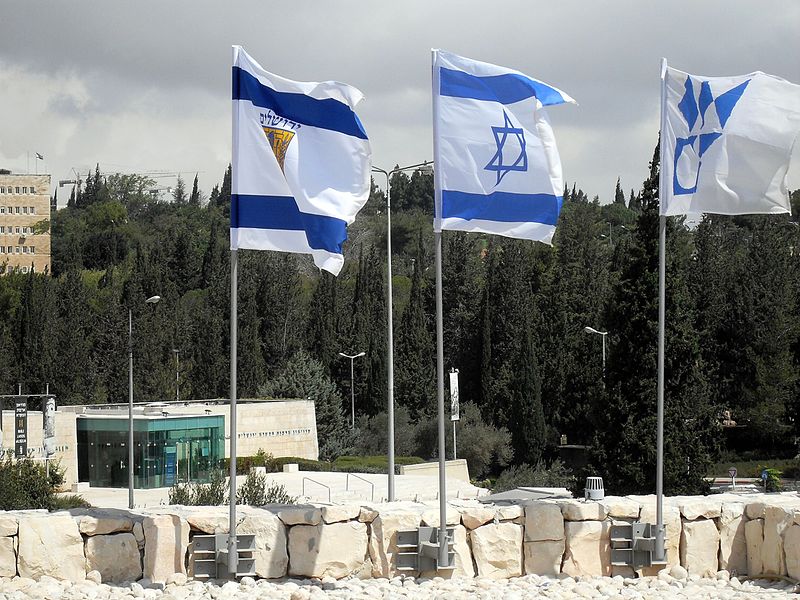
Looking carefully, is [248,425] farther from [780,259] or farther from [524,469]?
[780,259]

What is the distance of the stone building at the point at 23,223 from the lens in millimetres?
126250

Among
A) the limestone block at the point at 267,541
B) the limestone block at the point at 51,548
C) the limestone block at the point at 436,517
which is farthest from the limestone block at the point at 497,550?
the limestone block at the point at 51,548

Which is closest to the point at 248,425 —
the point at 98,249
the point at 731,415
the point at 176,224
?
the point at 731,415

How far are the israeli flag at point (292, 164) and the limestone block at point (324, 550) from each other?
3139 mm

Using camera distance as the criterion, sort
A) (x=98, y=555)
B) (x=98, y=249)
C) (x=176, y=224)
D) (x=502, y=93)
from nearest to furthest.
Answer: (x=98, y=555)
(x=502, y=93)
(x=98, y=249)
(x=176, y=224)

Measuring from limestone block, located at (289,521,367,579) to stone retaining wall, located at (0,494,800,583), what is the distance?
0.01 m

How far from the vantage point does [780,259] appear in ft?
204

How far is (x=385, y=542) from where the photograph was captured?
561 inches

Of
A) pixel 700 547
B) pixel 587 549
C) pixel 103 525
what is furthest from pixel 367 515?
pixel 700 547

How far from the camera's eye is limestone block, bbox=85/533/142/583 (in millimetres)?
13188

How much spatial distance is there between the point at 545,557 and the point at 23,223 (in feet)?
395

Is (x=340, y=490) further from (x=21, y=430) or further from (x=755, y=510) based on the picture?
(x=755, y=510)

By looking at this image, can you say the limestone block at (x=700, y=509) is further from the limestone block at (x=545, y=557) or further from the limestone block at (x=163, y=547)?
the limestone block at (x=163, y=547)

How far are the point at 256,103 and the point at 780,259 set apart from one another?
5322 cm
